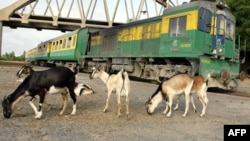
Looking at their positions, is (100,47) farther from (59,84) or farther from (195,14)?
(59,84)

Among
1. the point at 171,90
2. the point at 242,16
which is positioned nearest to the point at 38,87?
the point at 171,90

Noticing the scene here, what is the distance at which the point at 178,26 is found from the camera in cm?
1681

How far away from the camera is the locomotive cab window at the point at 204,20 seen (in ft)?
52.0

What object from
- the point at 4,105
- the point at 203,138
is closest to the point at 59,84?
the point at 4,105

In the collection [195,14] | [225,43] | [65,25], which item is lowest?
[225,43]

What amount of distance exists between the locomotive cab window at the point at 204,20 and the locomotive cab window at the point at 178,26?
835 millimetres

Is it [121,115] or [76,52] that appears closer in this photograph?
[121,115]

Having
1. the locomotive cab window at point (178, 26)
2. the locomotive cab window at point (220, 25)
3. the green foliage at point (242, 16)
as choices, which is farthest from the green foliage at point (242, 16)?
the locomotive cab window at point (178, 26)

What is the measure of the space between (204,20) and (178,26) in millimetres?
1364

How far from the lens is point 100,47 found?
87.9ft

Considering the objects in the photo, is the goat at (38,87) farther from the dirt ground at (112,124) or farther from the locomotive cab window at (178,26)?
the locomotive cab window at (178,26)

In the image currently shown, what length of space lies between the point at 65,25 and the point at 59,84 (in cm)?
5330

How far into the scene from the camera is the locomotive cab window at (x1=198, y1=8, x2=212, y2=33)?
15844 millimetres

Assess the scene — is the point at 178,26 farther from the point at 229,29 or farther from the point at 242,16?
the point at 242,16
